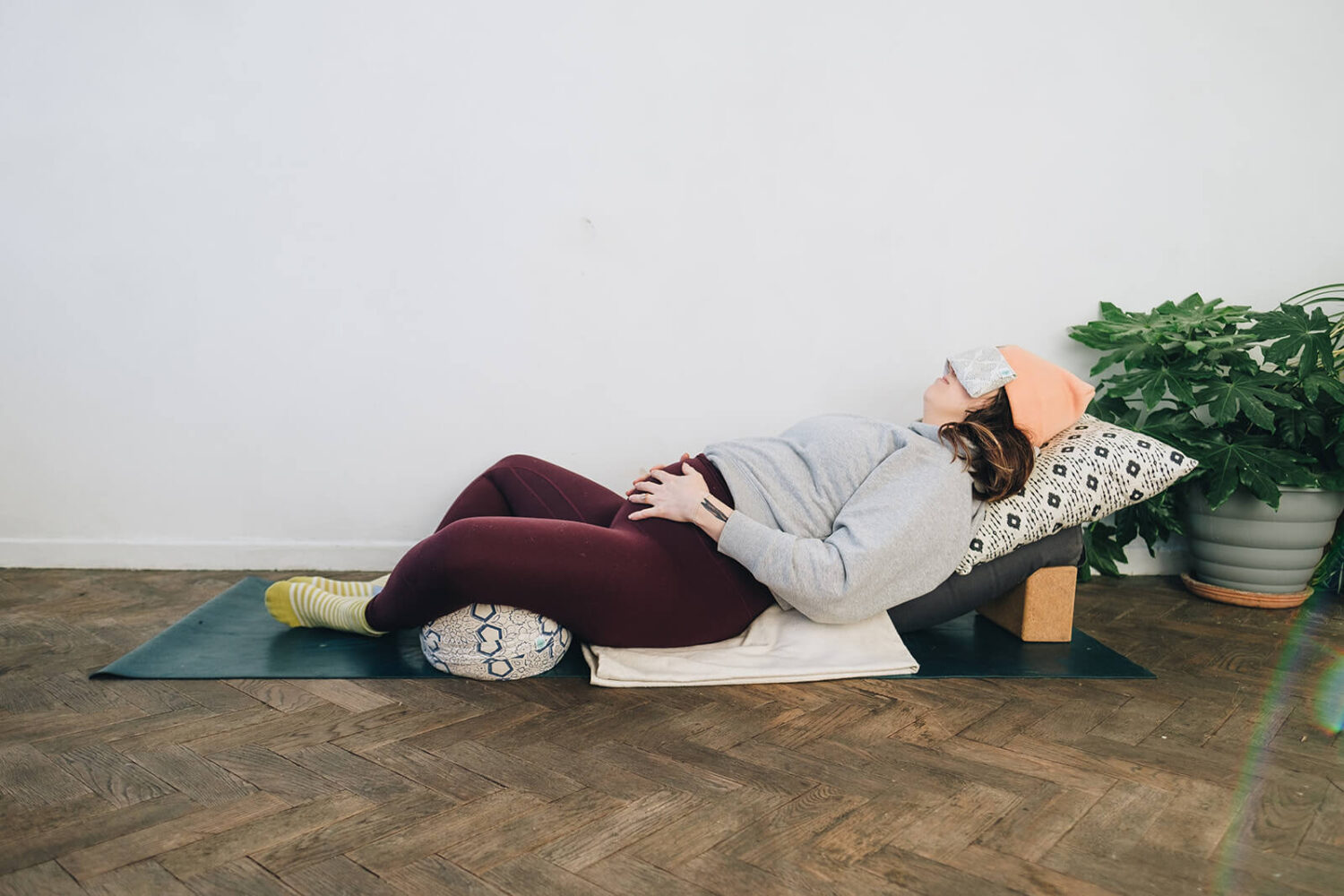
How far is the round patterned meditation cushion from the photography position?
1952 millimetres

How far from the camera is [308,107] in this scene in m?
2.86

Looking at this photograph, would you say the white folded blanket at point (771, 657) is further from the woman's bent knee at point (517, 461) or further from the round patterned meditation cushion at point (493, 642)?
the woman's bent knee at point (517, 461)

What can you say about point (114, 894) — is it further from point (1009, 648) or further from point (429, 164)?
point (429, 164)

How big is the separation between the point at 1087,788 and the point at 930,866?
0.42 metres

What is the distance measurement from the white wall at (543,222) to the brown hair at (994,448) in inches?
34.9

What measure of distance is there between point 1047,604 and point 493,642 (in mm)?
1400

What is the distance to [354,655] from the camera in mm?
2166

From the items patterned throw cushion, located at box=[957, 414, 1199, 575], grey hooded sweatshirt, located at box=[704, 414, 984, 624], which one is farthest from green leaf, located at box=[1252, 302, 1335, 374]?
grey hooded sweatshirt, located at box=[704, 414, 984, 624]

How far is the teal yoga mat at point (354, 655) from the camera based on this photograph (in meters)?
2.05

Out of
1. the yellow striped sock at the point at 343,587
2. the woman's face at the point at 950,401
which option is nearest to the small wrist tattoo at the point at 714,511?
the woman's face at the point at 950,401

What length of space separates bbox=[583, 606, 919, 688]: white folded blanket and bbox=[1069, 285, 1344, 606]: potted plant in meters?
1.16

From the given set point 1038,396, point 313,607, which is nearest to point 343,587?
point 313,607

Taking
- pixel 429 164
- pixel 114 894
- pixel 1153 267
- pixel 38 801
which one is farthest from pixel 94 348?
pixel 1153 267

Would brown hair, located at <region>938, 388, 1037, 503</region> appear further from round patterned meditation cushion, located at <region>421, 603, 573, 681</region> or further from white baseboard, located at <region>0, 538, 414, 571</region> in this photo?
white baseboard, located at <region>0, 538, 414, 571</region>
